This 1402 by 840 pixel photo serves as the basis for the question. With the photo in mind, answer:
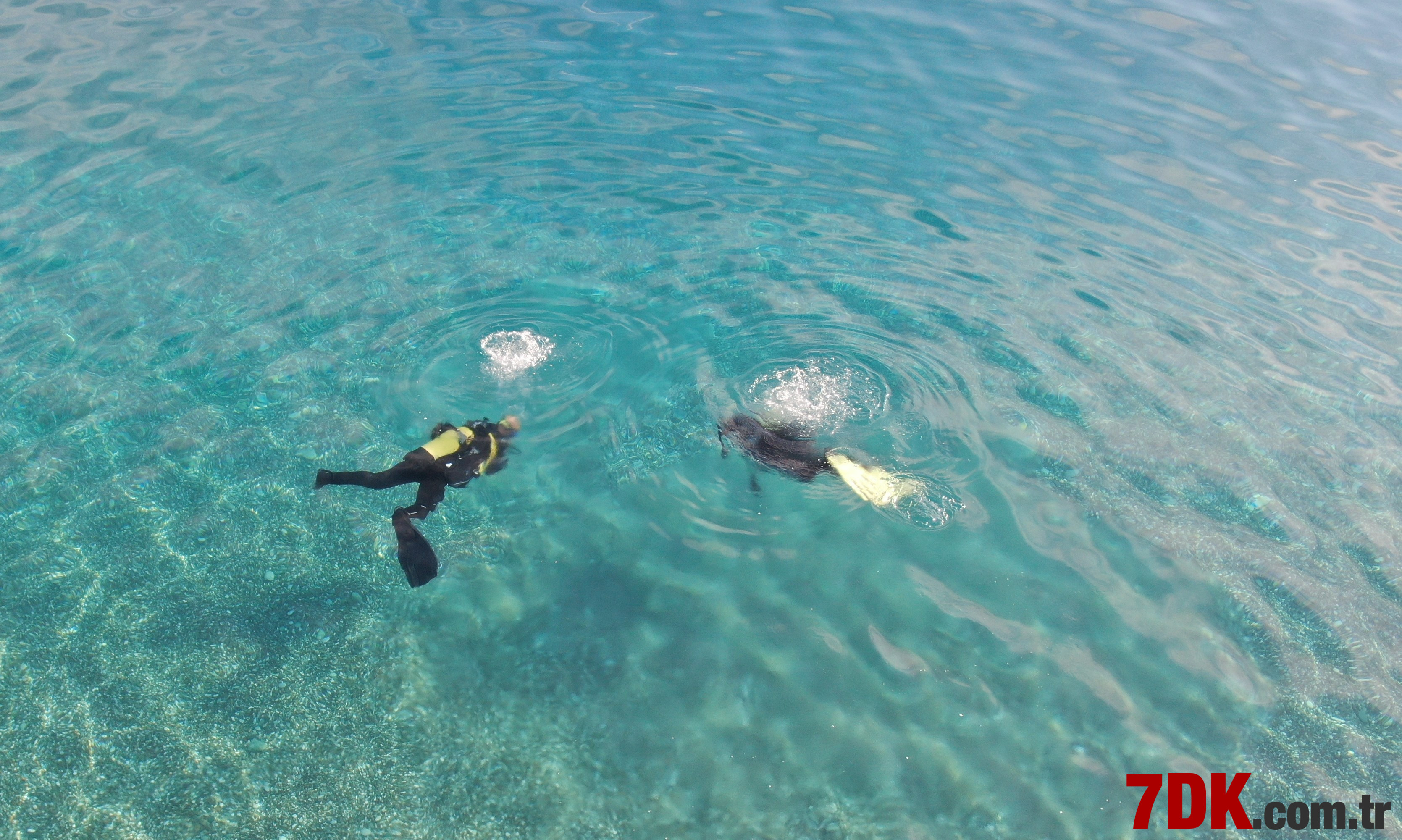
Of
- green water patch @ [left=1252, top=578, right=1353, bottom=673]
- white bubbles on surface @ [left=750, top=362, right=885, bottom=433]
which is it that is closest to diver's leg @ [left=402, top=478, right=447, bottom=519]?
white bubbles on surface @ [left=750, top=362, right=885, bottom=433]

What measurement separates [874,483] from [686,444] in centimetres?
176

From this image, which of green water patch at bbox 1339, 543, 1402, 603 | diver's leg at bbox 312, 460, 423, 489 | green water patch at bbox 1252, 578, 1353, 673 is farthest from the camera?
green water patch at bbox 1339, 543, 1402, 603

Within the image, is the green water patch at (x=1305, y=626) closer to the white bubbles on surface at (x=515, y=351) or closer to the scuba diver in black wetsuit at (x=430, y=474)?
the scuba diver in black wetsuit at (x=430, y=474)

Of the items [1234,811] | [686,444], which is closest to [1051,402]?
[686,444]

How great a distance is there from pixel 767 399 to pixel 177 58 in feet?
42.5

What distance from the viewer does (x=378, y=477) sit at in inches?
274

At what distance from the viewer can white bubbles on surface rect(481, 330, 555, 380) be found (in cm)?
862

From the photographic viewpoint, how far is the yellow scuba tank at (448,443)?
7.09 m

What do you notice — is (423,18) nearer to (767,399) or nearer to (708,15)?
(708,15)

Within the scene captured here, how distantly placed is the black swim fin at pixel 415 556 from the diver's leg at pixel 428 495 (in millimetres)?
257

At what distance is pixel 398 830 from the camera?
5.42m

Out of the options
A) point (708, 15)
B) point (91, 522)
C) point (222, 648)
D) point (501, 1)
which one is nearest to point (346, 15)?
point (501, 1)

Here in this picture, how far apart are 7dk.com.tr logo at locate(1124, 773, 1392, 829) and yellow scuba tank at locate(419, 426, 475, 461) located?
568 cm

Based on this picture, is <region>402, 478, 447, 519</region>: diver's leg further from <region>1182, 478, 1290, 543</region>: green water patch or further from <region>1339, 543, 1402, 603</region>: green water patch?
<region>1339, 543, 1402, 603</region>: green water patch
